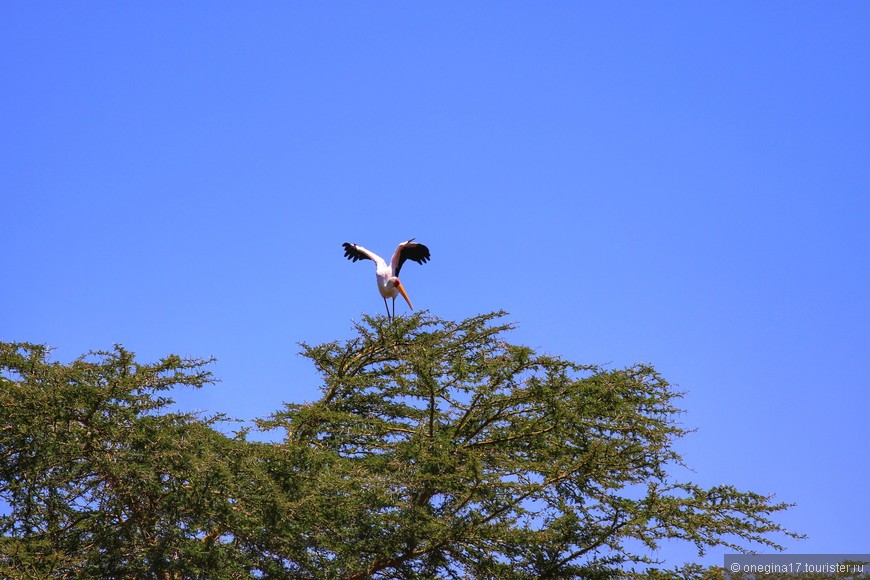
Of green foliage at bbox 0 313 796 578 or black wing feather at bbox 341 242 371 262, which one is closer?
green foliage at bbox 0 313 796 578

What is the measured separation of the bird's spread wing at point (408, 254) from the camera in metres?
19.3

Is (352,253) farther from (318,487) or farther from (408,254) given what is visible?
(318,487)

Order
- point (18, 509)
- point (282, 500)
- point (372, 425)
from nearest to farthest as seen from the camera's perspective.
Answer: point (282, 500), point (18, 509), point (372, 425)

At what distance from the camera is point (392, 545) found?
48.0 ft

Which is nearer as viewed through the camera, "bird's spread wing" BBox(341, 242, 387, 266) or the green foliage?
the green foliage

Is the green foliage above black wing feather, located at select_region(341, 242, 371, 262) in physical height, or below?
below

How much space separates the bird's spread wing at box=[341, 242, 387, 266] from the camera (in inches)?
790

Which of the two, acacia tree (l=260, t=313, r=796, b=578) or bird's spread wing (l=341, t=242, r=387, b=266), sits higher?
bird's spread wing (l=341, t=242, r=387, b=266)

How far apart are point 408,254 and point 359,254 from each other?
5.00 feet

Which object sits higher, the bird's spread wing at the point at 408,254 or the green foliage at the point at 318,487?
the bird's spread wing at the point at 408,254

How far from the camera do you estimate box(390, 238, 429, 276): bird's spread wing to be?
63.2ft

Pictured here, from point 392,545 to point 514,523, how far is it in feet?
5.07

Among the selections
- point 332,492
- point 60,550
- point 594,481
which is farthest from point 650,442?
point 60,550

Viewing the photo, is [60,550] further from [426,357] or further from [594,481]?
[594,481]
